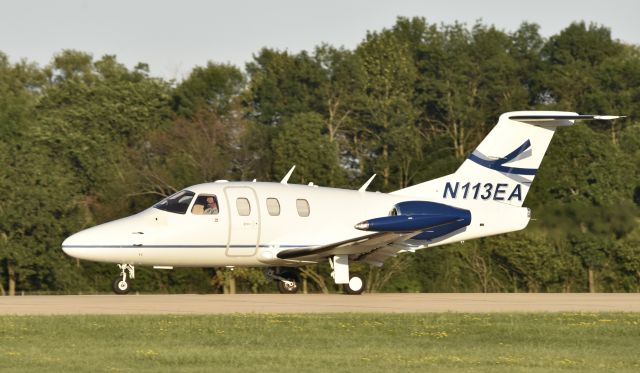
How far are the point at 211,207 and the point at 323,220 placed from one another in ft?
8.98

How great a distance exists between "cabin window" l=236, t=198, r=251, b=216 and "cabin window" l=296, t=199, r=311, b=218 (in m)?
1.25

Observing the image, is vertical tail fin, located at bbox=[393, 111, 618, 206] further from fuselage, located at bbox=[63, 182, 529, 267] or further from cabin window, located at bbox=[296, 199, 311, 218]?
cabin window, located at bbox=[296, 199, 311, 218]

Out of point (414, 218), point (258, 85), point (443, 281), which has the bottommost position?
point (443, 281)

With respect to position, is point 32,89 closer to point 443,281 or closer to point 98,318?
point 443,281

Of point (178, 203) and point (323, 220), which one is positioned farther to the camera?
point (323, 220)

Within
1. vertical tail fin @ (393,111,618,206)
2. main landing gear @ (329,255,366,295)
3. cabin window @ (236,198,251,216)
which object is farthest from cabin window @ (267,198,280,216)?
vertical tail fin @ (393,111,618,206)

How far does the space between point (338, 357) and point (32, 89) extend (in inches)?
3266

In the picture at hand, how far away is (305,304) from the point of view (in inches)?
1067

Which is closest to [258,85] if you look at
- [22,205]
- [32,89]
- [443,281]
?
[32,89]

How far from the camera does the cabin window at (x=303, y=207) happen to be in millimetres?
30953

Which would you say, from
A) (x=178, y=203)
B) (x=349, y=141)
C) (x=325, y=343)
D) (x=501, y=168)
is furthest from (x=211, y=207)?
(x=349, y=141)

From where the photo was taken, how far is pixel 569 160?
50688 mm

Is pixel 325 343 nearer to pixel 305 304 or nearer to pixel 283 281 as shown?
pixel 305 304

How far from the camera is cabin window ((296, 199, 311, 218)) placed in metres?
31.0
